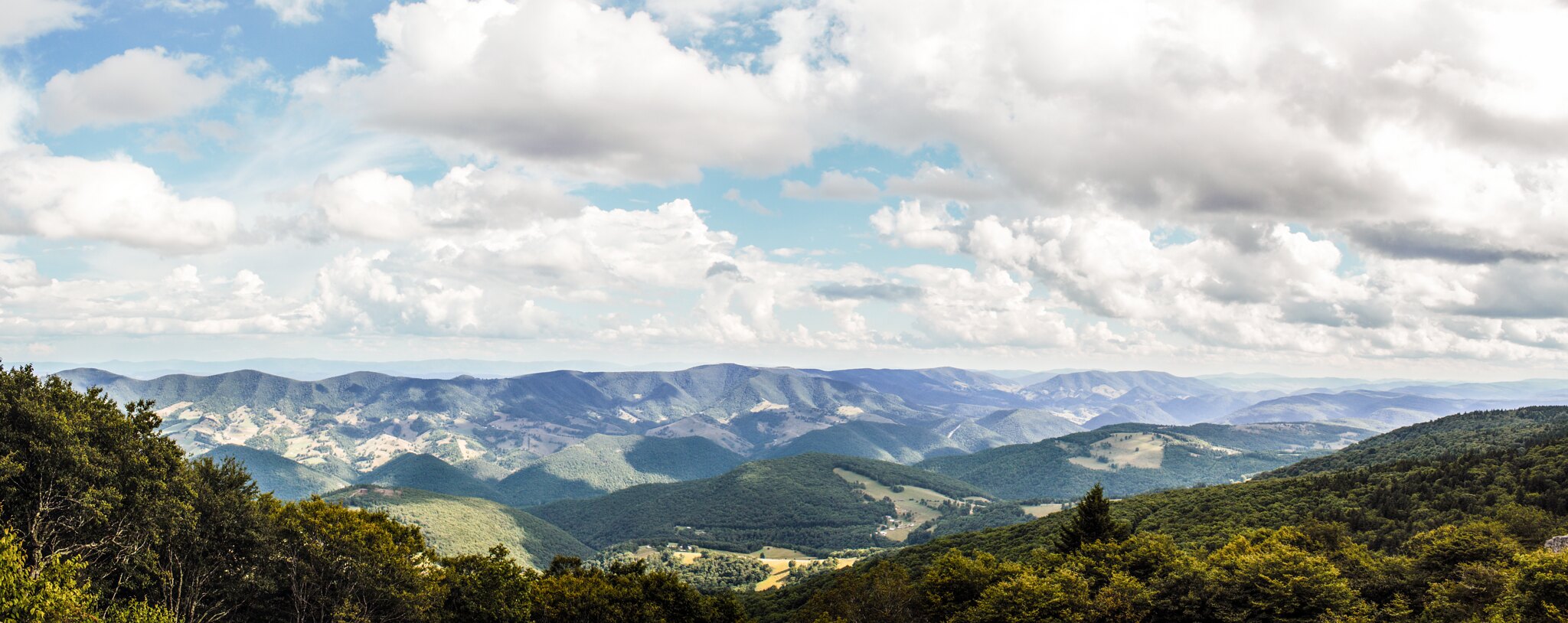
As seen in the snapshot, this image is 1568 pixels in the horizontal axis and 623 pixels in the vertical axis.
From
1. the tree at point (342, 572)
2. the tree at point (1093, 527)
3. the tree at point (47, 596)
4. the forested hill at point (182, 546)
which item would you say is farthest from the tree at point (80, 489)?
the tree at point (1093, 527)

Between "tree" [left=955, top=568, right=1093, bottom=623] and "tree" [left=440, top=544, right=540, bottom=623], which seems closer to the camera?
"tree" [left=955, top=568, right=1093, bottom=623]

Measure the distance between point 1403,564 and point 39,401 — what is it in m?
102

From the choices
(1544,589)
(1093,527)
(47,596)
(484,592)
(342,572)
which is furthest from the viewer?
(1093,527)

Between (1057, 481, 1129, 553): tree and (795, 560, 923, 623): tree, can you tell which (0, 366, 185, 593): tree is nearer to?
(795, 560, 923, 623): tree

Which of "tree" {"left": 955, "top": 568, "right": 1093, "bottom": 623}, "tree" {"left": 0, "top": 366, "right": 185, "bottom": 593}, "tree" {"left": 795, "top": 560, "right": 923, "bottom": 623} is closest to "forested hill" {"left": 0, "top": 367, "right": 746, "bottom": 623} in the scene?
"tree" {"left": 0, "top": 366, "right": 185, "bottom": 593}

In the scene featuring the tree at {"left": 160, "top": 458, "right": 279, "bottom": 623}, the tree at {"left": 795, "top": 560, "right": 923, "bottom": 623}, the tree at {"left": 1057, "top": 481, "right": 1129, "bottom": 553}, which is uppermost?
the tree at {"left": 160, "top": 458, "right": 279, "bottom": 623}

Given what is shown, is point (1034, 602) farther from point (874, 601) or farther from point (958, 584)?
point (874, 601)

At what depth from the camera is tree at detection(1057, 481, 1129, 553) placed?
3253 inches

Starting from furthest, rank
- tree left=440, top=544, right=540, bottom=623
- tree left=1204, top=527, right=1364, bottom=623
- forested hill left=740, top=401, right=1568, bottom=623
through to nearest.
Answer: tree left=440, top=544, right=540, bottom=623
tree left=1204, top=527, right=1364, bottom=623
forested hill left=740, top=401, right=1568, bottom=623

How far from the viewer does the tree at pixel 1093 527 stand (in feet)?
271

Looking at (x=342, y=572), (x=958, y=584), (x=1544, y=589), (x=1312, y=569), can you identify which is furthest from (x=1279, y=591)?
(x=342, y=572)

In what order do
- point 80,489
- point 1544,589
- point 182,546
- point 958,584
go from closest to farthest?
point 1544,589 → point 80,489 → point 182,546 → point 958,584

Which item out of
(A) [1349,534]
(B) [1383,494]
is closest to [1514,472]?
(B) [1383,494]

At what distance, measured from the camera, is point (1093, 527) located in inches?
3280
